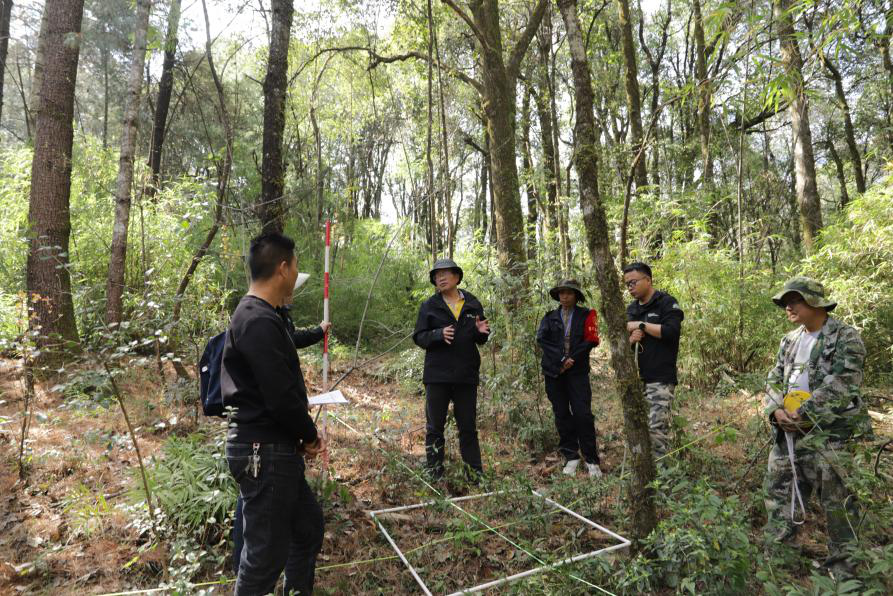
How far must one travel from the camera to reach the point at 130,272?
7.62 metres

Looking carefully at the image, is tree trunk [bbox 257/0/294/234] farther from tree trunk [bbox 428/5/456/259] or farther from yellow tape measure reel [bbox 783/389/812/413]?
yellow tape measure reel [bbox 783/389/812/413]

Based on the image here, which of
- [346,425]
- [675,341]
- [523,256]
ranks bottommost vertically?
[346,425]

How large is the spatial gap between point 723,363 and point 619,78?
13805 mm

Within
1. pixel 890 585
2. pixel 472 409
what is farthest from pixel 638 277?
pixel 890 585

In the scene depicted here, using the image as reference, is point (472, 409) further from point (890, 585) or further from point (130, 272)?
point (130, 272)

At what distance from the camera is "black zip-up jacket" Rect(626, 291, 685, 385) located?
439 cm

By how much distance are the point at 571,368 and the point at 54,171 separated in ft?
22.5

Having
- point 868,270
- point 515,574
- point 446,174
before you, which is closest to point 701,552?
point 515,574

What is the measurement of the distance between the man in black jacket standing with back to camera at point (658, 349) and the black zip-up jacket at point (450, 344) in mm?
1373

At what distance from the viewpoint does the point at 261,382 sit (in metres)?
2.29

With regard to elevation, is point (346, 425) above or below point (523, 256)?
below

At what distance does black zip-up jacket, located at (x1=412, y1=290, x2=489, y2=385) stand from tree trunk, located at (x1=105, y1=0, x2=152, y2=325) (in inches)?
134

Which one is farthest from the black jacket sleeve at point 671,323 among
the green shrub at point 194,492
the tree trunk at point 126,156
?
the tree trunk at point 126,156

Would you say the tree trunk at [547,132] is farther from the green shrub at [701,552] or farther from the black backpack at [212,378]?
the black backpack at [212,378]
